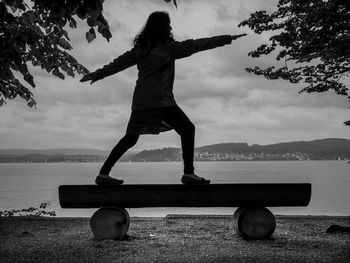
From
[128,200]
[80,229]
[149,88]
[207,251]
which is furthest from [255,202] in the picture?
[80,229]

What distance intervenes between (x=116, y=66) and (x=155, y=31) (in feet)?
2.42

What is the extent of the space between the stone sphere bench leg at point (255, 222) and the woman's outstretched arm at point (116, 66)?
2.87m

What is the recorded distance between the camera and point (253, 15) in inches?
425

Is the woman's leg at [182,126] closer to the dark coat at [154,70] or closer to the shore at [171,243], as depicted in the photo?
the dark coat at [154,70]

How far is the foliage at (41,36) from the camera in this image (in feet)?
18.1

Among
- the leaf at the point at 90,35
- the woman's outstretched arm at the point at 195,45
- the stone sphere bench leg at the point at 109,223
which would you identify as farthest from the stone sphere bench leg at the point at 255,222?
the leaf at the point at 90,35

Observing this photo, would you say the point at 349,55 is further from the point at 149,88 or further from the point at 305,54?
the point at 149,88

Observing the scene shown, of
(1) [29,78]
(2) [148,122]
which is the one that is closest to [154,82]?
(2) [148,122]

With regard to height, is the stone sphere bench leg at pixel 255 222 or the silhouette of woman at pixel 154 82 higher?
the silhouette of woman at pixel 154 82

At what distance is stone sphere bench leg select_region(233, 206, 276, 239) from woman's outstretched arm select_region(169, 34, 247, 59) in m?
2.64

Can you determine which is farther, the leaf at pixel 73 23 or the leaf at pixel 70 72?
the leaf at pixel 70 72

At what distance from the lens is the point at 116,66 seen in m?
6.33

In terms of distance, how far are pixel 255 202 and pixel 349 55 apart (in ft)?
14.1

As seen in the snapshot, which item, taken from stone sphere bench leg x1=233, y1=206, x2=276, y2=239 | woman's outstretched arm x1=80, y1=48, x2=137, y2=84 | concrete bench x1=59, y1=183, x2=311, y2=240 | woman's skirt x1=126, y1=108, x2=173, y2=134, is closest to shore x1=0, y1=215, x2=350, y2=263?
stone sphere bench leg x1=233, y1=206, x2=276, y2=239
